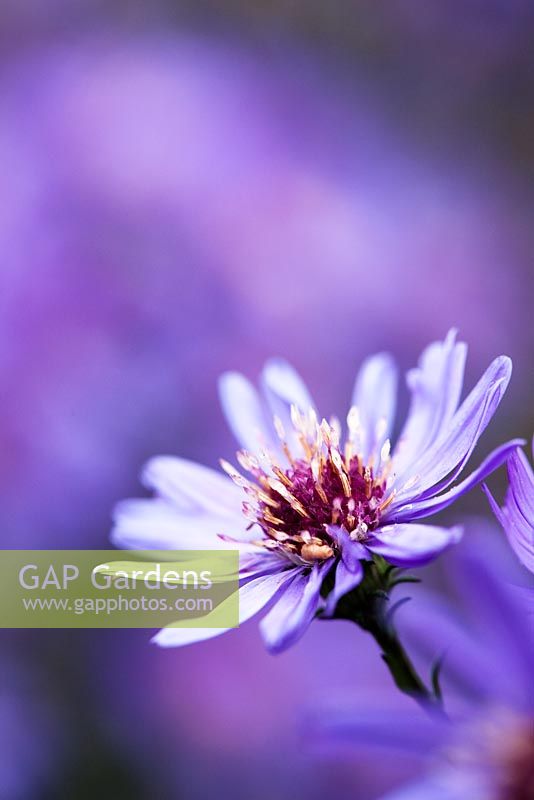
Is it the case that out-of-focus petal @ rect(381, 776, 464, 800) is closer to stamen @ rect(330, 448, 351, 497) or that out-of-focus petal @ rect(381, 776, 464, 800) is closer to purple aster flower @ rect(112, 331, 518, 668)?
purple aster flower @ rect(112, 331, 518, 668)

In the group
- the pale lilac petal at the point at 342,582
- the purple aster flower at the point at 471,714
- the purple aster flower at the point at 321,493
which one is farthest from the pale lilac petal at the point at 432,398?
the purple aster flower at the point at 471,714

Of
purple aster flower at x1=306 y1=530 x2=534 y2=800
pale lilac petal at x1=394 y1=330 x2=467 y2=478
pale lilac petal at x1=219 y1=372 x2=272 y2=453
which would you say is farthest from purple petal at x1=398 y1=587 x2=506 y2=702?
pale lilac petal at x1=219 y1=372 x2=272 y2=453

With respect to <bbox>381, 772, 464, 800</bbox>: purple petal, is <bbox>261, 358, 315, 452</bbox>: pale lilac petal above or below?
above

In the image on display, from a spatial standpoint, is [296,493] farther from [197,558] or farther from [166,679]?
[166,679]

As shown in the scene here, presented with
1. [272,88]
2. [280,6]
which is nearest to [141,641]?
[272,88]

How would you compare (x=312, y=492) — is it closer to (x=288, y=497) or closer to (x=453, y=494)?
(x=288, y=497)

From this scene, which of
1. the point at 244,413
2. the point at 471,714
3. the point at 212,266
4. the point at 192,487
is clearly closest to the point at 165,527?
the point at 192,487
